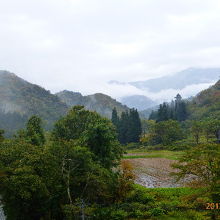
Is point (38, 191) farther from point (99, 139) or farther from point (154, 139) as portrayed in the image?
point (154, 139)

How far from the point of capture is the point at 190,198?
12.5 metres

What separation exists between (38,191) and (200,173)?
8140mm

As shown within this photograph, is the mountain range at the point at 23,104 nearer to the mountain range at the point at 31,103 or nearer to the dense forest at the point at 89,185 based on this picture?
the mountain range at the point at 31,103

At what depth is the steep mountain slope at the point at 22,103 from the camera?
369ft

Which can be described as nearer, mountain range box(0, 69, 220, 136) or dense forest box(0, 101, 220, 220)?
dense forest box(0, 101, 220, 220)

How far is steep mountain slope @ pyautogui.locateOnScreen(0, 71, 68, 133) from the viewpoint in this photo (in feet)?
369

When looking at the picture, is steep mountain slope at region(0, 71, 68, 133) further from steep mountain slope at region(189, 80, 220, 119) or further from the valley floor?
the valley floor

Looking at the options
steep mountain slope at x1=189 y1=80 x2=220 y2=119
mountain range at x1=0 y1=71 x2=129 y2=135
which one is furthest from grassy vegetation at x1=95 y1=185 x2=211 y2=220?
mountain range at x1=0 y1=71 x2=129 y2=135

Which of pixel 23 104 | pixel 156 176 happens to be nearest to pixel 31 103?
pixel 23 104

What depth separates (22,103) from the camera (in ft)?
440

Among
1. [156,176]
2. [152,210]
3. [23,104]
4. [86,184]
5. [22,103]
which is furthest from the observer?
[22,103]

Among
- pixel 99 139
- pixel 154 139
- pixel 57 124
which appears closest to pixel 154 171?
Result: pixel 57 124

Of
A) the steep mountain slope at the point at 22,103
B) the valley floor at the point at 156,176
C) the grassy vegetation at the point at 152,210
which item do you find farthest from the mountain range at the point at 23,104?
the grassy vegetation at the point at 152,210

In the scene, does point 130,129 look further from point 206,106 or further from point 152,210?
point 152,210
